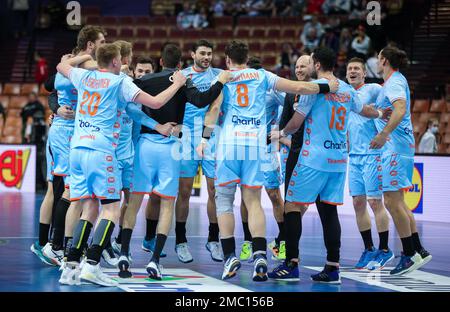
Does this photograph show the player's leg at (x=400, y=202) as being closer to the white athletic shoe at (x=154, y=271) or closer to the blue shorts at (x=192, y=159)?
the blue shorts at (x=192, y=159)

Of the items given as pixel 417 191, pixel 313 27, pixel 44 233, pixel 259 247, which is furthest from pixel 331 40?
pixel 259 247

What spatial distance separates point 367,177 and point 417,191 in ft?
19.4

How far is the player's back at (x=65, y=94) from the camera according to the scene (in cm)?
965

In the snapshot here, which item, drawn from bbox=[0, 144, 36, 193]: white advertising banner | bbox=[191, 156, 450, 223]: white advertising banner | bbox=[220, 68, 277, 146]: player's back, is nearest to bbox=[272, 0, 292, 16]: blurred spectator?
bbox=[0, 144, 36, 193]: white advertising banner

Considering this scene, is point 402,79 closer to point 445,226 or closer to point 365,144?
point 365,144

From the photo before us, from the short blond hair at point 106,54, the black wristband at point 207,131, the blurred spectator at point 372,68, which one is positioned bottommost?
the black wristband at point 207,131

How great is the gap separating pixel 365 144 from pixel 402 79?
4.02ft

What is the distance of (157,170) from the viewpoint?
9.03 metres

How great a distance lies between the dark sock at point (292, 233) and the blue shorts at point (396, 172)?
1368 millimetres

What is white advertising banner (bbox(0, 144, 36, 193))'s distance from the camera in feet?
69.0

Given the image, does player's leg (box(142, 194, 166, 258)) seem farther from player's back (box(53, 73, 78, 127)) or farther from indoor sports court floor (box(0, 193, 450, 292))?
player's back (box(53, 73, 78, 127))

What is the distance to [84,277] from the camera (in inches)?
323

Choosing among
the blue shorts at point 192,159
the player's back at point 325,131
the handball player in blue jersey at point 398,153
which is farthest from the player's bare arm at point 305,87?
the blue shorts at point 192,159
